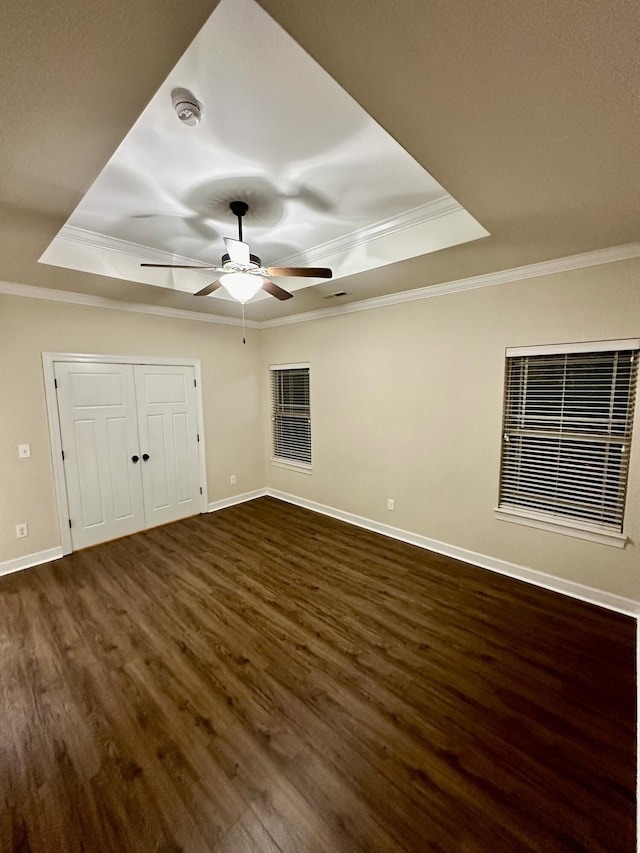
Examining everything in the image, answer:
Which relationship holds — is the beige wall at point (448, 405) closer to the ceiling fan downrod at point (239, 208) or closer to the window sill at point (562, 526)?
the window sill at point (562, 526)

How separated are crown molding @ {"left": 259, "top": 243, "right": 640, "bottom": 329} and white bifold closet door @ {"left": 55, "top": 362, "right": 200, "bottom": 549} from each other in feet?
6.96

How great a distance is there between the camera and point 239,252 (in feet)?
7.65

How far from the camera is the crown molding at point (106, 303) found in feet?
10.5

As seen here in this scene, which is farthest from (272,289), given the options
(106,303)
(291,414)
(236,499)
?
(236,499)

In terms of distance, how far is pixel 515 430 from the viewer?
297cm

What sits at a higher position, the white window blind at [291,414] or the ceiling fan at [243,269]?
the ceiling fan at [243,269]

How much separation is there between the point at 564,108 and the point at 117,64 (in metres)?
1.51

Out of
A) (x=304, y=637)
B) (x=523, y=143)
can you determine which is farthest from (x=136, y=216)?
(x=304, y=637)

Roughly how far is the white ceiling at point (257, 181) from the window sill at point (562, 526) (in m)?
2.25

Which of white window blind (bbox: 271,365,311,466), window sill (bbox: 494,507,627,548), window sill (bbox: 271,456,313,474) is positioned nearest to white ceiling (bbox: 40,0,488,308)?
white window blind (bbox: 271,365,311,466)

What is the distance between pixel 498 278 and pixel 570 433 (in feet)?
4.59

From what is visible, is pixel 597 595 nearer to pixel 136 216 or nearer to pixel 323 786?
pixel 323 786

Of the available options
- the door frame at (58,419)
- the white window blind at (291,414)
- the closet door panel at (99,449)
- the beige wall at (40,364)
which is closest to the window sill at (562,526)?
the white window blind at (291,414)

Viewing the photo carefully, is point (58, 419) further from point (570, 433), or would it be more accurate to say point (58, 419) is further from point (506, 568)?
point (570, 433)
